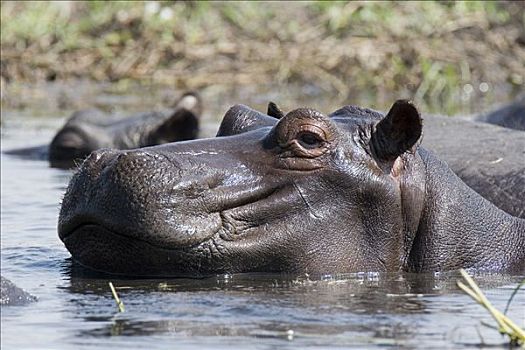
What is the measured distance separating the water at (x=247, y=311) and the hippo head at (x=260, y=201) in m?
0.10

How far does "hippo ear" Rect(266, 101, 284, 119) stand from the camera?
22.2ft

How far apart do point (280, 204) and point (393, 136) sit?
A: 0.57 metres

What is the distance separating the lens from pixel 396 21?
18.2m

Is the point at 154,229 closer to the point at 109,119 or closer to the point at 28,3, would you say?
the point at 109,119

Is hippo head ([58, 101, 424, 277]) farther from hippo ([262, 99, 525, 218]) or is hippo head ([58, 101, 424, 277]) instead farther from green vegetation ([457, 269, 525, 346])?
green vegetation ([457, 269, 525, 346])

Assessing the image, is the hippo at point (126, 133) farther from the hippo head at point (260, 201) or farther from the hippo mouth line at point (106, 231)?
the hippo mouth line at point (106, 231)

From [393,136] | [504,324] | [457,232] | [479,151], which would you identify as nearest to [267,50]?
[479,151]

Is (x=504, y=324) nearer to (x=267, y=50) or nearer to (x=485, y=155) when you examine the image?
(x=485, y=155)

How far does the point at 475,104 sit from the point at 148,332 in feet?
40.6

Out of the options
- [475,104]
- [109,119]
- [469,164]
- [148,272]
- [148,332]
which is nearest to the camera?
[148,332]

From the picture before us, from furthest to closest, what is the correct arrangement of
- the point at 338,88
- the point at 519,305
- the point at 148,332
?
the point at 338,88 < the point at 519,305 < the point at 148,332

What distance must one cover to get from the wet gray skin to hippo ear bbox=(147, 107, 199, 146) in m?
4.98

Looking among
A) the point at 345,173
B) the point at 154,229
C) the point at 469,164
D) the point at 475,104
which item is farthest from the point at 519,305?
the point at 475,104

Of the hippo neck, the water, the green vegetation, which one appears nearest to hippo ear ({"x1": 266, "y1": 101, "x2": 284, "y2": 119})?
the hippo neck
